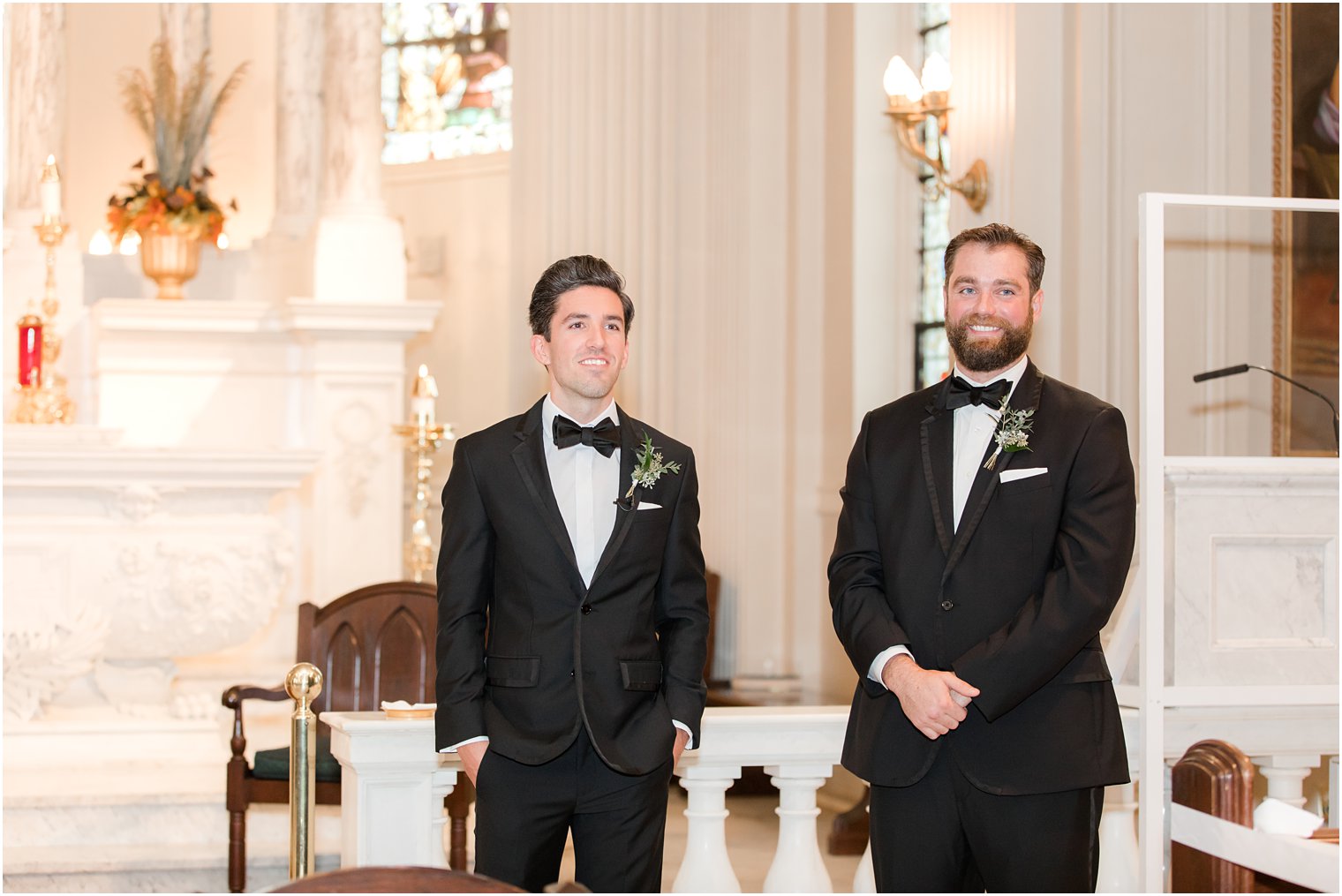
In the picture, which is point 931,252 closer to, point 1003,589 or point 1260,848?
point 1003,589

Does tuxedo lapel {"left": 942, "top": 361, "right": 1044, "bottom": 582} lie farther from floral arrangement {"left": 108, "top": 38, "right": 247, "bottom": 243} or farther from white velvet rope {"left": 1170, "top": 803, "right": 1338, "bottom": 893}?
floral arrangement {"left": 108, "top": 38, "right": 247, "bottom": 243}

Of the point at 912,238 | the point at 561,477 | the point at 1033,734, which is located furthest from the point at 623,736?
the point at 912,238

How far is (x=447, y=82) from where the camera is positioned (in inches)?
456

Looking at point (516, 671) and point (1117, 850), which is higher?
point (516, 671)

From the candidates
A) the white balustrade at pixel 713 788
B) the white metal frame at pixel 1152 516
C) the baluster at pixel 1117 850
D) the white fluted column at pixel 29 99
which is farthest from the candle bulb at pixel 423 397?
the white metal frame at pixel 1152 516

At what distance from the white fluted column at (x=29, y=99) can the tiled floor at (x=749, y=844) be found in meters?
5.04

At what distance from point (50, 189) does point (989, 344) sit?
6113mm

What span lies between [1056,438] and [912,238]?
212 inches

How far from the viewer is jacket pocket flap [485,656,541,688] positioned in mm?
2836

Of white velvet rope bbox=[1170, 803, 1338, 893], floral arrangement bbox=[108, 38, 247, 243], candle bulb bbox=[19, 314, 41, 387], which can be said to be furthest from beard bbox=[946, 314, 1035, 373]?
floral arrangement bbox=[108, 38, 247, 243]

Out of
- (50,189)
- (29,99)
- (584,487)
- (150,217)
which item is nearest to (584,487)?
(584,487)

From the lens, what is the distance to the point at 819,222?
846 cm

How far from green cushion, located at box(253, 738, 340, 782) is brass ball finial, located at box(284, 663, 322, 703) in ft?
5.23

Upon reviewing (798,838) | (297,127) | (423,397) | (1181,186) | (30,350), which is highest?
(297,127)
